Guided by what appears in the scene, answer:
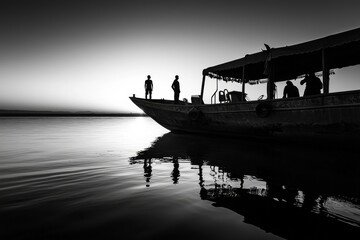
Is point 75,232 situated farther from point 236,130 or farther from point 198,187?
point 236,130

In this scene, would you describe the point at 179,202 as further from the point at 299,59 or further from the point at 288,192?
the point at 299,59

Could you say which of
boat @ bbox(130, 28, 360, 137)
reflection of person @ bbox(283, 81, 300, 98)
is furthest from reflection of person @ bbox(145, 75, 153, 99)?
reflection of person @ bbox(283, 81, 300, 98)

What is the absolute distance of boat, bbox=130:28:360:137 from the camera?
5926 mm

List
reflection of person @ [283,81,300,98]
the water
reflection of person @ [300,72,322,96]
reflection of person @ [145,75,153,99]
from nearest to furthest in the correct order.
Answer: the water, reflection of person @ [300,72,322,96], reflection of person @ [283,81,300,98], reflection of person @ [145,75,153,99]

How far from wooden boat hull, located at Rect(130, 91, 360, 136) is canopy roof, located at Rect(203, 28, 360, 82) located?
159 centimetres

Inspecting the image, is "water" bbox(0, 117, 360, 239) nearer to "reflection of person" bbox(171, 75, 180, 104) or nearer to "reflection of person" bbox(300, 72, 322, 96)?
"reflection of person" bbox(300, 72, 322, 96)

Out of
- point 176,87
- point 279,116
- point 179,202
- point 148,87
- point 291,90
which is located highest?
point 148,87

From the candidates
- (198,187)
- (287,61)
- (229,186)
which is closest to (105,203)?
(198,187)

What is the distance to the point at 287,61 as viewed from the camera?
29.1 ft

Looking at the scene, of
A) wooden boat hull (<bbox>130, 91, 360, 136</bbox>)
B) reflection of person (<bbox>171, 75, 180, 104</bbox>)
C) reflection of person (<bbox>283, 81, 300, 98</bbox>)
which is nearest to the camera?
wooden boat hull (<bbox>130, 91, 360, 136</bbox>)

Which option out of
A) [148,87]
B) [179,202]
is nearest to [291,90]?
[179,202]

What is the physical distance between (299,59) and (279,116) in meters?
3.17

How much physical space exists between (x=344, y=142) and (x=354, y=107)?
3.43 feet

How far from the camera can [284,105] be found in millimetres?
7043
